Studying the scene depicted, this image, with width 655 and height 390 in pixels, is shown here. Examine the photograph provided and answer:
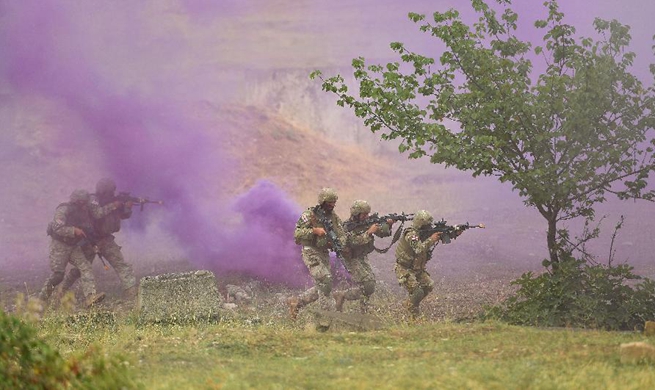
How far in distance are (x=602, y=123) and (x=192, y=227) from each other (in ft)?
37.8

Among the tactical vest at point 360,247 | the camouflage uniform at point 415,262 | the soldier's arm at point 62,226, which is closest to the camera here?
the camouflage uniform at point 415,262

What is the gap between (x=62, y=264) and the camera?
1639 cm

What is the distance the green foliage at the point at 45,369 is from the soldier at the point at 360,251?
23.7ft

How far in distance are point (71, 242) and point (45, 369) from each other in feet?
33.3

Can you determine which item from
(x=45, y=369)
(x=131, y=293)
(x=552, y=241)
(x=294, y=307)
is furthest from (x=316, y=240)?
(x=45, y=369)

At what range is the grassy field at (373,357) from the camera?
7.52 metres

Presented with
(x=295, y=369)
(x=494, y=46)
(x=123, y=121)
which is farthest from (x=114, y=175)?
(x=295, y=369)

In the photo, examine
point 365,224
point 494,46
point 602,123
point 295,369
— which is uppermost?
point 494,46

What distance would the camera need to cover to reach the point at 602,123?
41.1ft

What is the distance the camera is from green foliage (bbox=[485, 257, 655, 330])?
1196 cm

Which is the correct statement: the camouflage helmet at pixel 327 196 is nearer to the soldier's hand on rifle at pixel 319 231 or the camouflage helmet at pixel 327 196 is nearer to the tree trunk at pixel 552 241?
the soldier's hand on rifle at pixel 319 231

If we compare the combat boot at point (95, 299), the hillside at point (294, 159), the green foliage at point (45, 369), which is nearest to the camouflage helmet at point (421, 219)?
the combat boot at point (95, 299)

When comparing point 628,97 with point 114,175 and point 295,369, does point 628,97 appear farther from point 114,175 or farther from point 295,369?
point 114,175

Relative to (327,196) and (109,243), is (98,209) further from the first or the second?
(327,196)
